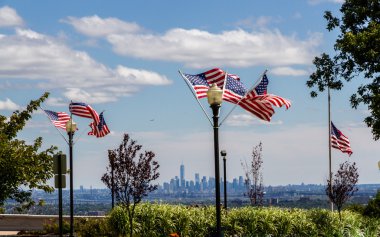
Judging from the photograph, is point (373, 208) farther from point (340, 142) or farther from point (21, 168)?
point (21, 168)

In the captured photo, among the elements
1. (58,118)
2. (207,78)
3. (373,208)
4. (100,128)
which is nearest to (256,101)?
(207,78)

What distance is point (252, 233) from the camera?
33.8m

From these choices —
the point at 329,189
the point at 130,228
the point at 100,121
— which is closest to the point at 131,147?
the point at 130,228

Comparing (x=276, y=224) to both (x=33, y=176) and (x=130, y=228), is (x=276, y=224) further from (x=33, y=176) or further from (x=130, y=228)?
(x=33, y=176)

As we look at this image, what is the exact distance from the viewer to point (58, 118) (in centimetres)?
3953

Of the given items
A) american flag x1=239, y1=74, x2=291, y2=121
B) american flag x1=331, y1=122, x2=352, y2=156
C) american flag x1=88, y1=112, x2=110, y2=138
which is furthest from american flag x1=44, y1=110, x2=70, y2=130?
american flag x1=239, y1=74, x2=291, y2=121

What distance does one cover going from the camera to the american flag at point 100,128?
41.1 metres

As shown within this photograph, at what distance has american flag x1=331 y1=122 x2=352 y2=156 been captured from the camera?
41188mm

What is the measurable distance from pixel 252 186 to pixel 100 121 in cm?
1337

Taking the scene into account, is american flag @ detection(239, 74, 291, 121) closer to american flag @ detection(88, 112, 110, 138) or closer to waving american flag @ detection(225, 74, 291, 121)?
waving american flag @ detection(225, 74, 291, 121)

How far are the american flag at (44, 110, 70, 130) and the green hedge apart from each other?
6416 millimetres

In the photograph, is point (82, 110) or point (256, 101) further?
point (82, 110)

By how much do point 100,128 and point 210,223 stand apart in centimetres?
999

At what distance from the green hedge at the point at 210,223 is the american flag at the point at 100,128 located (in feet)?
24.0
